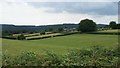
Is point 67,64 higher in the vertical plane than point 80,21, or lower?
lower

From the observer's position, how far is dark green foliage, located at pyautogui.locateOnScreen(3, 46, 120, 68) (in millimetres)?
8656

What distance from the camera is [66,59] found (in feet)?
29.5

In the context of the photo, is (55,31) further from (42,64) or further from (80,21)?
(42,64)

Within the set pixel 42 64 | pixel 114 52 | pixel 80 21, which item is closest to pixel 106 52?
pixel 114 52

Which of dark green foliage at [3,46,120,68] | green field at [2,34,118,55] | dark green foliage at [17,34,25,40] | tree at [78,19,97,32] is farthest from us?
dark green foliage at [17,34,25,40]

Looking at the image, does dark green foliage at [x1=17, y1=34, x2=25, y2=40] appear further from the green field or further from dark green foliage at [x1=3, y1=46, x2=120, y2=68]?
A: dark green foliage at [x1=3, y1=46, x2=120, y2=68]

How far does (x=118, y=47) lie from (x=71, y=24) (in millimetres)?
8000

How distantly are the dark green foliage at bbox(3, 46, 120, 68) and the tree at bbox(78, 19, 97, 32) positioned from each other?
288 inches

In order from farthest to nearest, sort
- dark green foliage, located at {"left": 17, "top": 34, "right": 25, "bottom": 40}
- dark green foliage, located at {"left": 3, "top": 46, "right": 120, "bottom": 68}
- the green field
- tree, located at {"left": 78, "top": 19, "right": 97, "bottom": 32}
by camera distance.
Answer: dark green foliage, located at {"left": 17, "top": 34, "right": 25, "bottom": 40} < tree, located at {"left": 78, "top": 19, "right": 97, "bottom": 32} < the green field < dark green foliage, located at {"left": 3, "top": 46, "right": 120, "bottom": 68}

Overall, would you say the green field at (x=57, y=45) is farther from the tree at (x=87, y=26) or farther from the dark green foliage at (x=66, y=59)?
the dark green foliage at (x=66, y=59)

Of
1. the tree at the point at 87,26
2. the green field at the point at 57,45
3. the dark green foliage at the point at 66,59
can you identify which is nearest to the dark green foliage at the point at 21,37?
the green field at the point at 57,45

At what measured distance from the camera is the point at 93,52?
32.5 feet

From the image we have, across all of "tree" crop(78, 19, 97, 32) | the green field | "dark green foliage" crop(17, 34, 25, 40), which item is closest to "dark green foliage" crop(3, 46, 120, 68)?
the green field

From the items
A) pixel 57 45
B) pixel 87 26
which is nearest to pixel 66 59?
pixel 57 45
